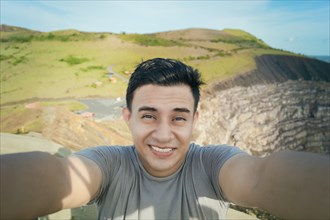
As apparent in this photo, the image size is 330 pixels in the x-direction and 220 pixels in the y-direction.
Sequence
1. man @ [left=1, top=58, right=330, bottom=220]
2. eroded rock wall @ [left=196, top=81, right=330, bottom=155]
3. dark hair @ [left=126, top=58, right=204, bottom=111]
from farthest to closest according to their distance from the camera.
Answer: eroded rock wall @ [left=196, top=81, right=330, bottom=155], dark hair @ [left=126, top=58, right=204, bottom=111], man @ [left=1, top=58, right=330, bottom=220]

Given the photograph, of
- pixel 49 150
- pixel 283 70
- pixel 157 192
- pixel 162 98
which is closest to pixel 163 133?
pixel 162 98

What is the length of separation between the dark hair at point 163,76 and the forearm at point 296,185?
3.26 ft

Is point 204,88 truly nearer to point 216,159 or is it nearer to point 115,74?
point 115,74

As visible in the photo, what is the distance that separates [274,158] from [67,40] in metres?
26.8

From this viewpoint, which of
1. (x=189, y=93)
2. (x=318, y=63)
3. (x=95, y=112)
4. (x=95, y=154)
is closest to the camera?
(x=95, y=154)

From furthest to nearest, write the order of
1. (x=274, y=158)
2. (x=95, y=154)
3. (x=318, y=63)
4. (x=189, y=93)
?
1. (x=318, y=63)
2. (x=189, y=93)
3. (x=95, y=154)
4. (x=274, y=158)

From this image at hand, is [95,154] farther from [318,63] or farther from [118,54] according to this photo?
[318,63]

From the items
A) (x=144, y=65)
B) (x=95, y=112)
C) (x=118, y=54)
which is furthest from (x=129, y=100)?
(x=118, y=54)

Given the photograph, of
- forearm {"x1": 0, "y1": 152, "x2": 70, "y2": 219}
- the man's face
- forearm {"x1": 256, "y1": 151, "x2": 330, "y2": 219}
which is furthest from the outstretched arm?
forearm {"x1": 0, "y1": 152, "x2": 70, "y2": 219}

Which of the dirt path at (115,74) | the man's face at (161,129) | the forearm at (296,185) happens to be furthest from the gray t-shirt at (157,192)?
the dirt path at (115,74)

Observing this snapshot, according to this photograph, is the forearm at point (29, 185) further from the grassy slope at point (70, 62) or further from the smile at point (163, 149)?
the grassy slope at point (70, 62)

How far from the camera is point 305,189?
1.02 m

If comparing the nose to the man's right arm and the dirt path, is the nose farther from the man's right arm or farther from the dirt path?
the dirt path

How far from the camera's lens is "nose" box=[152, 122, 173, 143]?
6.10 feet
